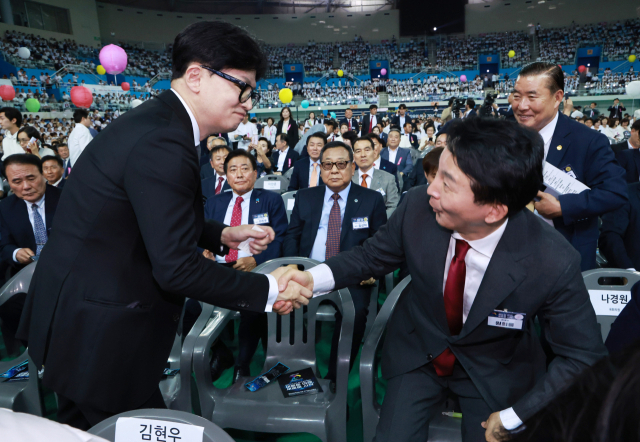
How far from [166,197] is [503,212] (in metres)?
1.12

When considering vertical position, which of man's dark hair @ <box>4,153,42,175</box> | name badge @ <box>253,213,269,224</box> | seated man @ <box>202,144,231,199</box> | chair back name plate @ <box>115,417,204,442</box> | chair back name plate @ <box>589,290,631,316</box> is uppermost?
man's dark hair @ <box>4,153,42,175</box>

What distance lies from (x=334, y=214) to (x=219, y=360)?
136 centimetres

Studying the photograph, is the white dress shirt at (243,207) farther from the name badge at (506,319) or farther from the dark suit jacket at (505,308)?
the name badge at (506,319)

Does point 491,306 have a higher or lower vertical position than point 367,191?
lower

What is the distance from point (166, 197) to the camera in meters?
1.24

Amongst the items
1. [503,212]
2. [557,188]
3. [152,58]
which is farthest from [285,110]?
[152,58]

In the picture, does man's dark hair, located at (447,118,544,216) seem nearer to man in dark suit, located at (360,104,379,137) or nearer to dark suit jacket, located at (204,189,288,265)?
dark suit jacket, located at (204,189,288,265)

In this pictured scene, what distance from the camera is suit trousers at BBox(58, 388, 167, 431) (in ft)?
4.60

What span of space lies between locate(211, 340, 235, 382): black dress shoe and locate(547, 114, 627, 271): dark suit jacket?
7.55 ft

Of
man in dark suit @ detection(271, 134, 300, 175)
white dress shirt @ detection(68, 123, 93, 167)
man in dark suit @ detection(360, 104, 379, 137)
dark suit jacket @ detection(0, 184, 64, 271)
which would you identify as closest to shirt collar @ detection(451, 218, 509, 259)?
dark suit jacket @ detection(0, 184, 64, 271)

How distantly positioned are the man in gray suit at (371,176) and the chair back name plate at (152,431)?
402cm

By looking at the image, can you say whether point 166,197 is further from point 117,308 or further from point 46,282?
point 46,282

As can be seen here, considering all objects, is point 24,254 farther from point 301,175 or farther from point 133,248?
point 301,175

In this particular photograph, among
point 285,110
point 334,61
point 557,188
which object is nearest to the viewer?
point 557,188
